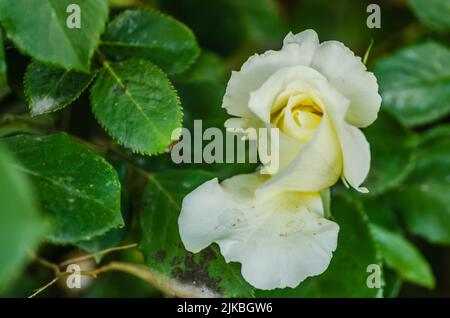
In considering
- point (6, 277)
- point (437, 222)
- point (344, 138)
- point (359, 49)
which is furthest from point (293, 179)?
point (359, 49)

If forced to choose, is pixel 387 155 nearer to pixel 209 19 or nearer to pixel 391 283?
pixel 391 283

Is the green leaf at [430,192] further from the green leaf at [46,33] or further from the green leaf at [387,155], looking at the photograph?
the green leaf at [46,33]

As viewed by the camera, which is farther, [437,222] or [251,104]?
[437,222]

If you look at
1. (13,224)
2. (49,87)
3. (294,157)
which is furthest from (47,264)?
A: (13,224)

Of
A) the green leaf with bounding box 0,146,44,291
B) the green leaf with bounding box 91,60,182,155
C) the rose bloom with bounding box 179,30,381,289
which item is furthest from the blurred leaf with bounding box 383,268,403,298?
the green leaf with bounding box 0,146,44,291

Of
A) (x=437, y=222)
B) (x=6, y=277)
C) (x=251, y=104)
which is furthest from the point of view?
(x=437, y=222)

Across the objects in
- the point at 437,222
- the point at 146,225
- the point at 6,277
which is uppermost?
the point at 6,277

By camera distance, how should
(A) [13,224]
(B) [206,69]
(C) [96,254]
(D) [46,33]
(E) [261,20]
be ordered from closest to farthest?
(A) [13,224] < (D) [46,33] < (C) [96,254] < (B) [206,69] < (E) [261,20]
